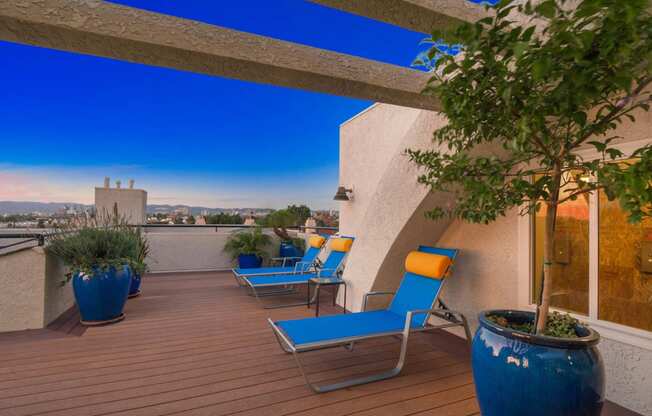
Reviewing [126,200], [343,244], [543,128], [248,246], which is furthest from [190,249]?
[543,128]

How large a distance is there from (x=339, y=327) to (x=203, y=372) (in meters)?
1.21

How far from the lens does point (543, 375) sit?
65.7 inches

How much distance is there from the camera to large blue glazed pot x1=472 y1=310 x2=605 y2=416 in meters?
1.65

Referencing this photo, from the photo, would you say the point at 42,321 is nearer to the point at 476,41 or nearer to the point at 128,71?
the point at 476,41

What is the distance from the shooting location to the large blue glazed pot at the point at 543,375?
165 cm

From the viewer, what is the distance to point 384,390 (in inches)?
104

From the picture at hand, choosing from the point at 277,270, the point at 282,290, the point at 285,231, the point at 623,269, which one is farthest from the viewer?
the point at 285,231

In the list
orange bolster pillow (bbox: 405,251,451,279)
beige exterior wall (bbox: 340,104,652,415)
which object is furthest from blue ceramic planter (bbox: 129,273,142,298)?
orange bolster pillow (bbox: 405,251,451,279)

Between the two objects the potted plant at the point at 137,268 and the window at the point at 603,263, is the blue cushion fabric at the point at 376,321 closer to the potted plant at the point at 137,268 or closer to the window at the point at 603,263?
the window at the point at 603,263

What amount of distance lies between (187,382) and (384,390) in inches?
61.0

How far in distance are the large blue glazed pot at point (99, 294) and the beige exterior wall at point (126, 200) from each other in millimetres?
5110

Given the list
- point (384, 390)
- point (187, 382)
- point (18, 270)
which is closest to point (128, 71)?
point (18, 270)

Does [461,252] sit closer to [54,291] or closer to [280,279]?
[280,279]

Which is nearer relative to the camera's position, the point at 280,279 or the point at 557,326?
the point at 557,326
